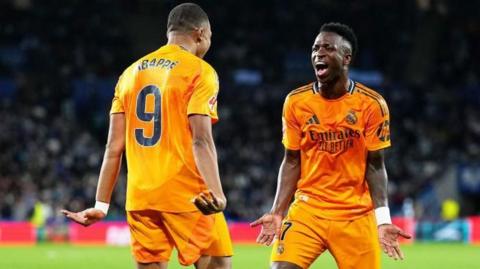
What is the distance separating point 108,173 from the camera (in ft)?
22.7

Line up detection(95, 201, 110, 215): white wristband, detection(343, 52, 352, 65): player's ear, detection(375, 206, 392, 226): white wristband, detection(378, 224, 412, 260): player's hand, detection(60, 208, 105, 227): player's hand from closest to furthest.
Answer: detection(60, 208, 105, 227): player's hand, detection(95, 201, 110, 215): white wristband, detection(378, 224, 412, 260): player's hand, detection(375, 206, 392, 226): white wristband, detection(343, 52, 352, 65): player's ear

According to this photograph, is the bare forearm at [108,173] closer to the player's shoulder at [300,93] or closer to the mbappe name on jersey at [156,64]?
the mbappe name on jersey at [156,64]

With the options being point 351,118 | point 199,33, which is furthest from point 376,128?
point 199,33

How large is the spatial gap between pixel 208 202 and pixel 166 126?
56 centimetres

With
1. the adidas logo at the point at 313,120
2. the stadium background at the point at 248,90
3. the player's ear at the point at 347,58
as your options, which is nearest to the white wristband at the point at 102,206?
the adidas logo at the point at 313,120

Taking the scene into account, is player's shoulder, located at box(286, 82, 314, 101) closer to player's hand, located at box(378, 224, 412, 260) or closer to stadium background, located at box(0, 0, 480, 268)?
player's hand, located at box(378, 224, 412, 260)

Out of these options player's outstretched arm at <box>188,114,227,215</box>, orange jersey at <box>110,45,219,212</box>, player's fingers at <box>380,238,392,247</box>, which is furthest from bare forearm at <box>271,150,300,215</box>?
player's outstretched arm at <box>188,114,227,215</box>

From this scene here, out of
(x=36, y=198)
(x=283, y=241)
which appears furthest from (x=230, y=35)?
(x=283, y=241)

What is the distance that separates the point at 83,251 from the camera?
24375 mm

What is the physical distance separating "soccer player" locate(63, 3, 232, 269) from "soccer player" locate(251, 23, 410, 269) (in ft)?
2.89

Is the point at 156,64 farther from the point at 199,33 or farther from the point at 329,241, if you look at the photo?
the point at 329,241

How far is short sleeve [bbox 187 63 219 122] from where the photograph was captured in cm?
659

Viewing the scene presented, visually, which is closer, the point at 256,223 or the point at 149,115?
the point at 149,115

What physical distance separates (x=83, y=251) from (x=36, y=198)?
19.5ft
